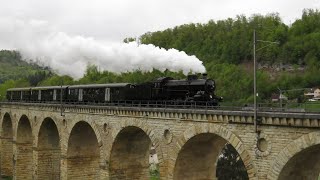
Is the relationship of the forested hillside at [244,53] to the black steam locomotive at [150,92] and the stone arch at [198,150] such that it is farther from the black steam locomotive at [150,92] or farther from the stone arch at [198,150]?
the stone arch at [198,150]

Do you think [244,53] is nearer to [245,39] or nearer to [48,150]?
[245,39]

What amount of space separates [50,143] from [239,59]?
6715cm

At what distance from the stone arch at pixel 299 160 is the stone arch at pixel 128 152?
43.9 ft

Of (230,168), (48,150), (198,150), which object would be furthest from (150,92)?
(230,168)

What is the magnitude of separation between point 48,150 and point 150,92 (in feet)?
64.6

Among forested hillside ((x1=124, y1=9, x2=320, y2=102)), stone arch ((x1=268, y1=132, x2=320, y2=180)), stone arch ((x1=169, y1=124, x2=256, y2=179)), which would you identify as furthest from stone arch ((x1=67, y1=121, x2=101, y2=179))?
forested hillside ((x1=124, y1=9, x2=320, y2=102))

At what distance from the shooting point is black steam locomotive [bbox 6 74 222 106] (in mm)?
30641

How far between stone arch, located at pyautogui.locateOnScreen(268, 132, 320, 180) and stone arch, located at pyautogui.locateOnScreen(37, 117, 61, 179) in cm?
3198

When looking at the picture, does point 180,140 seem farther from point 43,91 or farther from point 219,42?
point 219,42

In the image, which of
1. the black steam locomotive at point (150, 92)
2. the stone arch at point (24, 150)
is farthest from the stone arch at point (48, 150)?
the stone arch at point (24, 150)

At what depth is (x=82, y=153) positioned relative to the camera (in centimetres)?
4125

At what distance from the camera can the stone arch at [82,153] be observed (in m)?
40.1

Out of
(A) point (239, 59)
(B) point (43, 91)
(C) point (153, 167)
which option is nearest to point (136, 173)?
(B) point (43, 91)

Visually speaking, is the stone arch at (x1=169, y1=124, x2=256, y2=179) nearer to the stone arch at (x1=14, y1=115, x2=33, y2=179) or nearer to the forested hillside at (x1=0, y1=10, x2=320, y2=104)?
the stone arch at (x1=14, y1=115, x2=33, y2=179)
